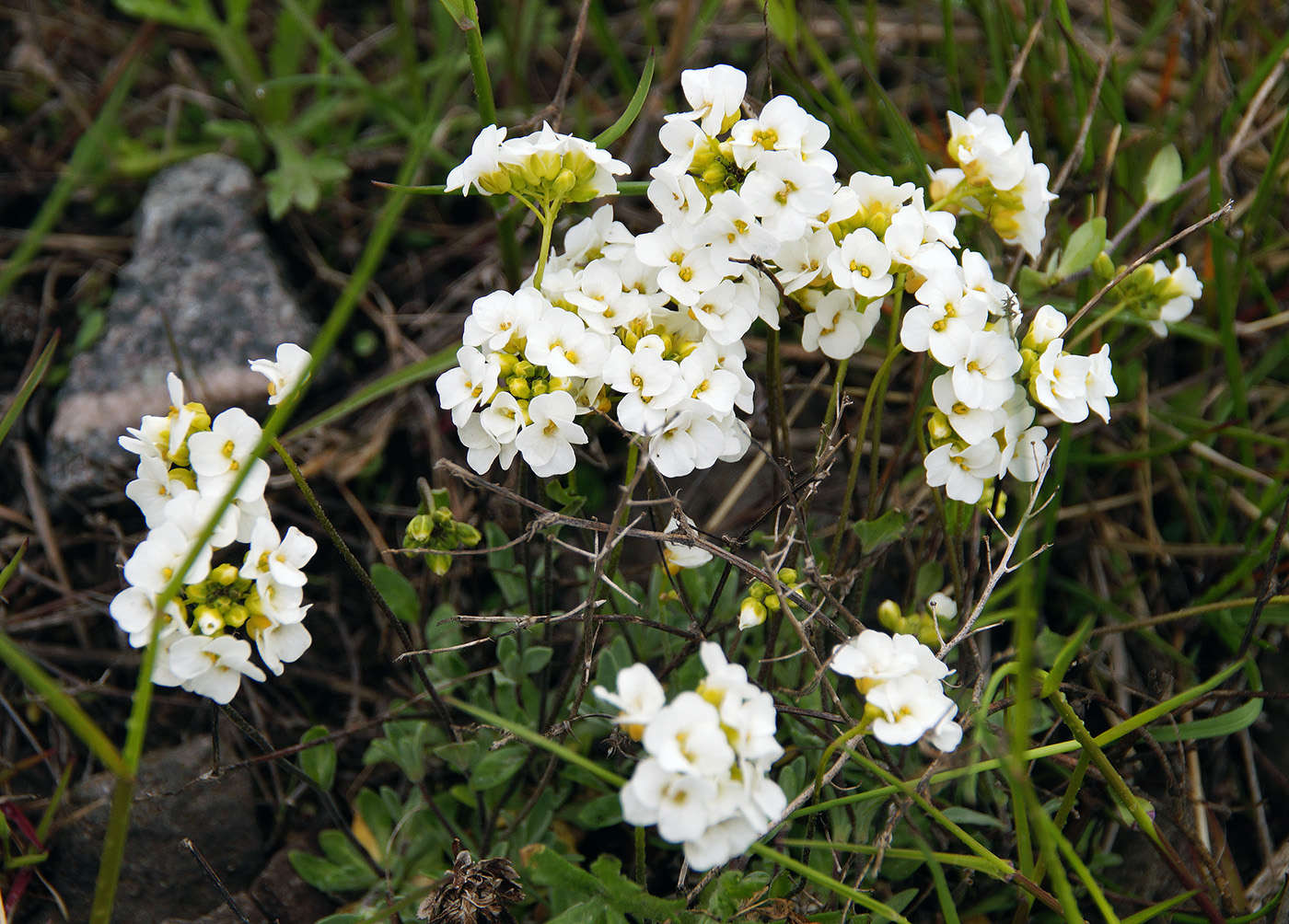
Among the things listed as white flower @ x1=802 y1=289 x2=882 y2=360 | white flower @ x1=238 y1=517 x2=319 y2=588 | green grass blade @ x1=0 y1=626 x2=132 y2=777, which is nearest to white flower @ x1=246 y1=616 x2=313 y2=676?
white flower @ x1=238 y1=517 x2=319 y2=588

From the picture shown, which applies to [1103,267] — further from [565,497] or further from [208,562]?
[208,562]

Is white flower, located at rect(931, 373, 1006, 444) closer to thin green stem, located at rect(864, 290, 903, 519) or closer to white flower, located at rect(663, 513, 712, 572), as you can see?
thin green stem, located at rect(864, 290, 903, 519)

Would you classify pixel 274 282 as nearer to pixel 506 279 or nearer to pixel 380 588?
pixel 506 279

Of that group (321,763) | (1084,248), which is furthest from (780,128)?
(321,763)

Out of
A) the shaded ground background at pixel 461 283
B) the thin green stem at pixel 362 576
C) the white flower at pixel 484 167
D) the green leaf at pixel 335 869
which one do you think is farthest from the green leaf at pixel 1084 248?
the green leaf at pixel 335 869

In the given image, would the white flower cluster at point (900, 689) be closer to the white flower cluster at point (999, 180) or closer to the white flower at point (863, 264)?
the white flower at point (863, 264)
